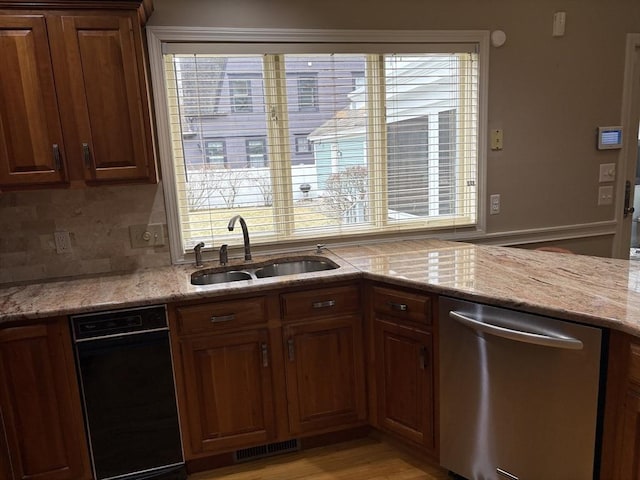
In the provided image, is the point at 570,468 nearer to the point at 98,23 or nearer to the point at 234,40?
the point at 234,40

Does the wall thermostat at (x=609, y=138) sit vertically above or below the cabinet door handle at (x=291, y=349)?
above

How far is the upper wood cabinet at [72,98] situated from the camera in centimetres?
191

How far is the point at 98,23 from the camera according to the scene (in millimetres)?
1944

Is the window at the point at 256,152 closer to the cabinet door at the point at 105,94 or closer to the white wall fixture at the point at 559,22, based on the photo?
the cabinet door at the point at 105,94

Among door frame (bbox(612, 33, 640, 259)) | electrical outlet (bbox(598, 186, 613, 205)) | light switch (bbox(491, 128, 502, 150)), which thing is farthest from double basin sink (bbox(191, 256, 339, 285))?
door frame (bbox(612, 33, 640, 259))

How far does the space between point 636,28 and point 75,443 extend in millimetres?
4044

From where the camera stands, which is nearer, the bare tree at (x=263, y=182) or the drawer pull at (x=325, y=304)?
the drawer pull at (x=325, y=304)

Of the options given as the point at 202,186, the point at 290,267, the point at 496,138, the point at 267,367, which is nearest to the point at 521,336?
the point at 267,367

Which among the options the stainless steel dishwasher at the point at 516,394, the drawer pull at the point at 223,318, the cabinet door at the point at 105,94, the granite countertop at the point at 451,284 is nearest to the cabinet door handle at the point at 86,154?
the cabinet door at the point at 105,94

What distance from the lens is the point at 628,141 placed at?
307 cm

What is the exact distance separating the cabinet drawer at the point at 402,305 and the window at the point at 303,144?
97 cm

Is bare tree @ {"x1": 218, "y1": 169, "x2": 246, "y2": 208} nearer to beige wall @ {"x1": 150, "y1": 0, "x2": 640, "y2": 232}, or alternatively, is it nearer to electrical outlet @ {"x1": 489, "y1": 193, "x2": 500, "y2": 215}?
beige wall @ {"x1": 150, "y1": 0, "x2": 640, "y2": 232}

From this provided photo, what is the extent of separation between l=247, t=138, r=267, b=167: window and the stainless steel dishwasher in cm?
133

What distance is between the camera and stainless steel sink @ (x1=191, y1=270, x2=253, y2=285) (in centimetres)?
239
